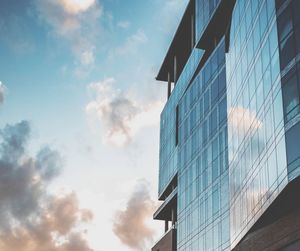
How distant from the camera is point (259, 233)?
→ 3894 centimetres

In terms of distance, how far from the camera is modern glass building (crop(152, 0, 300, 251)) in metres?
32.8

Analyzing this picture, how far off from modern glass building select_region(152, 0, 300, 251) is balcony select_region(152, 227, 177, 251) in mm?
165

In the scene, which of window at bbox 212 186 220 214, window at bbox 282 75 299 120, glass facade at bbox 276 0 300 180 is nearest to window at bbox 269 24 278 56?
glass facade at bbox 276 0 300 180

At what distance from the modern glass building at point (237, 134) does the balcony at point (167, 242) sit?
0.54ft

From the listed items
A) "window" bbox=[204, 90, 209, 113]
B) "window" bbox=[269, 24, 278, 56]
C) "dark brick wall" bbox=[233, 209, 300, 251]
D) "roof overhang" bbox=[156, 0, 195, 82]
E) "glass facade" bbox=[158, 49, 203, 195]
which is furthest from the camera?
"roof overhang" bbox=[156, 0, 195, 82]

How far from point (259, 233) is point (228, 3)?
31648 mm

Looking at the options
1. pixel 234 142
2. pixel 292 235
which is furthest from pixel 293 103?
pixel 234 142

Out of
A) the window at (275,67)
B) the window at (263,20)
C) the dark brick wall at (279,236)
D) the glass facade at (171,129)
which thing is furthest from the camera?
the glass facade at (171,129)

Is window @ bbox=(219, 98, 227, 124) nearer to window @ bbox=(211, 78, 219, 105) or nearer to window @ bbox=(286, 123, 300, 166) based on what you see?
window @ bbox=(211, 78, 219, 105)

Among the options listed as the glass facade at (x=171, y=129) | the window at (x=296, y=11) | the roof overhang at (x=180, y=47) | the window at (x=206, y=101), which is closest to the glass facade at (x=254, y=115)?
the window at (x=296, y=11)

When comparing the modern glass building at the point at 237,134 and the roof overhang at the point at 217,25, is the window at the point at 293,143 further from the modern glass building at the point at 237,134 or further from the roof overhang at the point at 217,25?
the roof overhang at the point at 217,25

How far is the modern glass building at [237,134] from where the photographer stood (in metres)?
32.8

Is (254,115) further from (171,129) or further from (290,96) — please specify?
(171,129)

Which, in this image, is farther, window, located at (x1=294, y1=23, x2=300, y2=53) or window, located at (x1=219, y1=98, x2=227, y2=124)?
window, located at (x1=219, y1=98, x2=227, y2=124)
